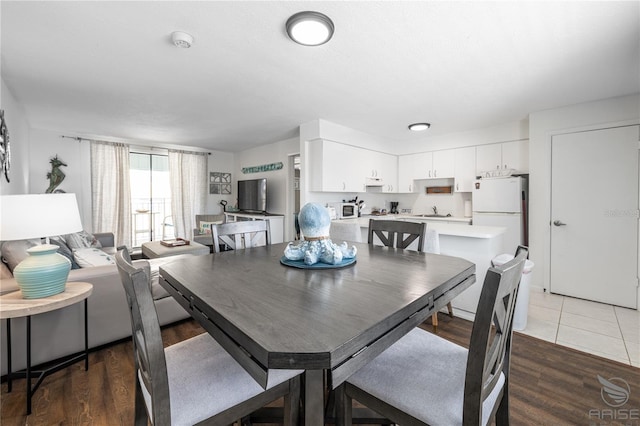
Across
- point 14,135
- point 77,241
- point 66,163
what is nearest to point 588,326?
point 77,241

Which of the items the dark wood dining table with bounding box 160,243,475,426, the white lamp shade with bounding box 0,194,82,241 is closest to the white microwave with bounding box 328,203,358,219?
the dark wood dining table with bounding box 160,243,475,426

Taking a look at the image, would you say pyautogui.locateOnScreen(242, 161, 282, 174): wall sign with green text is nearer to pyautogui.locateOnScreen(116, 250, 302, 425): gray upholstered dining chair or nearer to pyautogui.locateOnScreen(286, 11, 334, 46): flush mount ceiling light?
pyautogui.locateOnScreen(286, 11, 334, 46): flush mount ceiling light

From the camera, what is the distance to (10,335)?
1.74 m

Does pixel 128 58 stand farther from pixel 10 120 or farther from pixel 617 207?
pixel 617 207

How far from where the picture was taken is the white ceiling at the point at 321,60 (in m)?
1.73

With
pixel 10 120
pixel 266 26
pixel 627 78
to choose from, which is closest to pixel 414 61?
pixel 266 26

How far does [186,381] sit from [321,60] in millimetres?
2310

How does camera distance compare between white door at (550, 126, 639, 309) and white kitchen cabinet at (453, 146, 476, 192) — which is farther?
white kitchen cabinet at (453, 146, 476, 192)

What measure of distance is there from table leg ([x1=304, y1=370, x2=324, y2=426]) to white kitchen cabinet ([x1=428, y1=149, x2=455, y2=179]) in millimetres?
4842

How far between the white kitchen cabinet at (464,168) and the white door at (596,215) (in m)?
1.16

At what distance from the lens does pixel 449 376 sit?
0.98 meters

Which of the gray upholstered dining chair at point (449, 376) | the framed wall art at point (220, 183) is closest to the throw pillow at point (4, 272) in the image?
the gray upholstered dining chair at point (449, 376)

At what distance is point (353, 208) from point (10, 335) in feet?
14.0

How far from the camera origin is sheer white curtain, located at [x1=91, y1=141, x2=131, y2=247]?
16.9 feet
